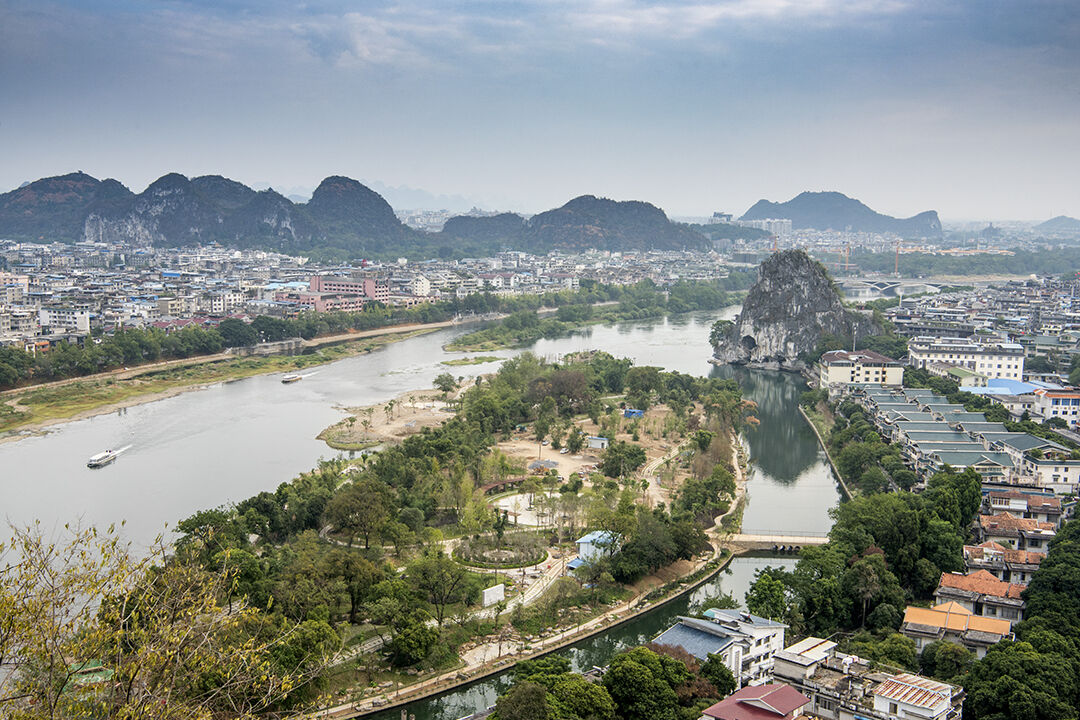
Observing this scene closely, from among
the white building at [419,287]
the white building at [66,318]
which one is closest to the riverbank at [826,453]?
the white building at [66,318]

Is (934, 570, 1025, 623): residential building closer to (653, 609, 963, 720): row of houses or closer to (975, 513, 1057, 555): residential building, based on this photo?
(975, 513, 1057, 555): residential building

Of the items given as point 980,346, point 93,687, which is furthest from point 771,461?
point 93,687

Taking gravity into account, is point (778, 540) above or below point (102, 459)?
below

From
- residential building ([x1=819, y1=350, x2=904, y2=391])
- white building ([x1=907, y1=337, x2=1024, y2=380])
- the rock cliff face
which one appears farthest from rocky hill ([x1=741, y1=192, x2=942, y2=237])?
residential building ([x1=819, y1=350, x2=904, y2=391])

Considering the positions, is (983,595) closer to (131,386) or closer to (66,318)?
(131,386)

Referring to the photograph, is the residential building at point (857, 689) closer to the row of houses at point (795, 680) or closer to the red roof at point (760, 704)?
the row of houses at point (795, 680)

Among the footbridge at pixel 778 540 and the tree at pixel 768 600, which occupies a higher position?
the tree at pixel 768 600

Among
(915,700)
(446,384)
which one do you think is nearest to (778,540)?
(915,700)
